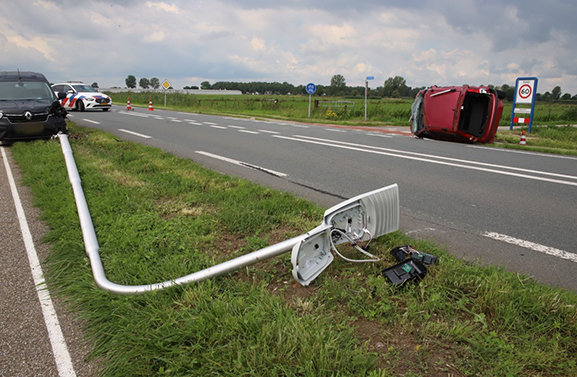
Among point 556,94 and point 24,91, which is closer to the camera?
point 24,91

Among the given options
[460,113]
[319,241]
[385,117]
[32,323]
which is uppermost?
[460,113]

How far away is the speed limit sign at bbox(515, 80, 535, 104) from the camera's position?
17.0 m

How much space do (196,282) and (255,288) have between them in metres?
0.41

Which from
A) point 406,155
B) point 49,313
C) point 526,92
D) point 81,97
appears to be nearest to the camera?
point 49,313

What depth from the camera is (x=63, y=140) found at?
837 cm

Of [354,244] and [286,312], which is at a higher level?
[354,244]

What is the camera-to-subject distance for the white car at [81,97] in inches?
888

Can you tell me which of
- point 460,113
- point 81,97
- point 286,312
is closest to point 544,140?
point 460,113

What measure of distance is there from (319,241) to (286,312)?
687mm

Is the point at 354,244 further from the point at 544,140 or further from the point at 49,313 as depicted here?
the point at 544,140

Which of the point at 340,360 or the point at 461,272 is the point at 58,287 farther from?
the point at 461,272

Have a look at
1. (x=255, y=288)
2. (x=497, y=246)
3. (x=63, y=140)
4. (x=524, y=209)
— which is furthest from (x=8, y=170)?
(x=524, y=209)

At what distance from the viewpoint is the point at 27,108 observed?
941cm

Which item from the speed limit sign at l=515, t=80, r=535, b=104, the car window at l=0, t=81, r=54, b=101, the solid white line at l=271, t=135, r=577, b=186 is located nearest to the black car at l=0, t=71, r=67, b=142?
the car window at l=0, t=81, r=54, b=101
